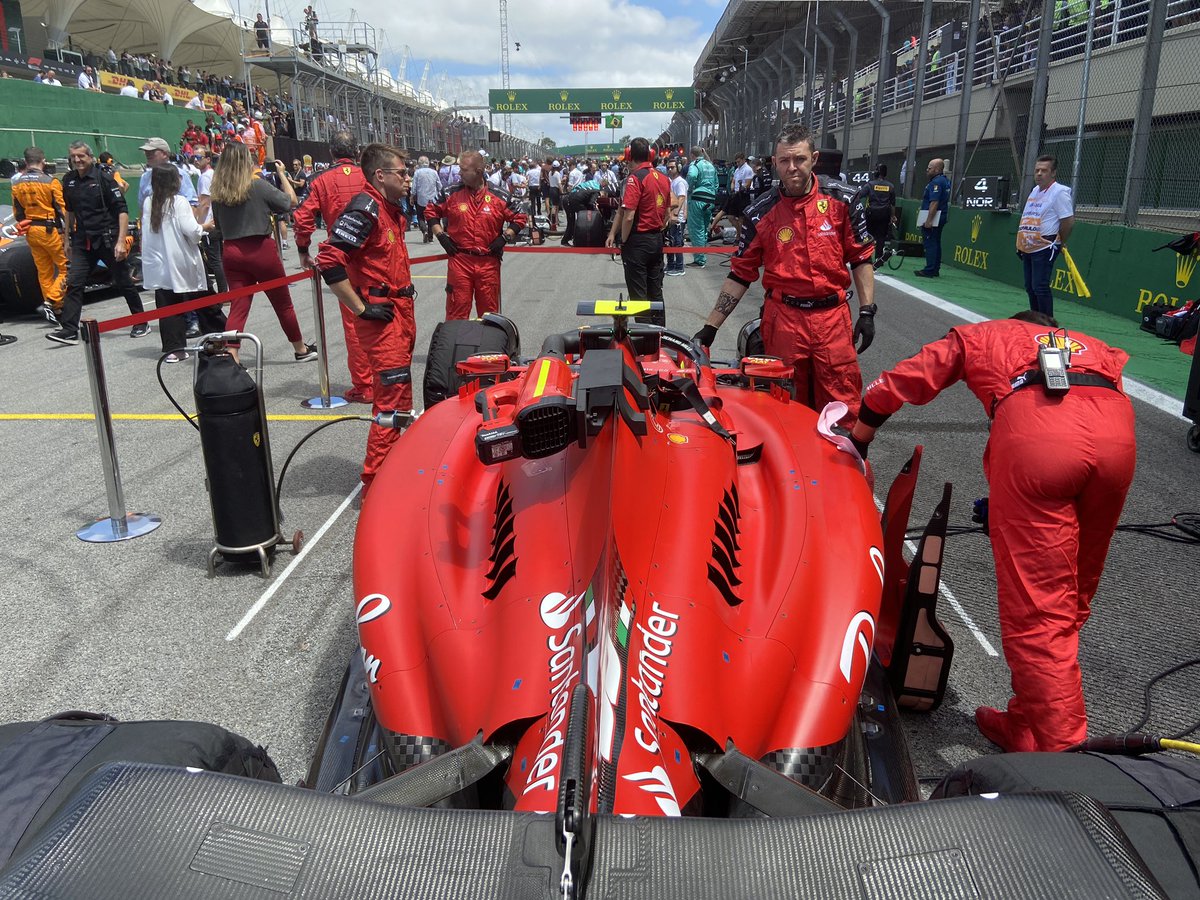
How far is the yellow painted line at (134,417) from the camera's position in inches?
277

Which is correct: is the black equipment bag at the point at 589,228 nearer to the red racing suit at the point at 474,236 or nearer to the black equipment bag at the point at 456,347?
the red racing suit at the point at 474,236

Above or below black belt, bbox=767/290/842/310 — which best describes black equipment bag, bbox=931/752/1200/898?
below

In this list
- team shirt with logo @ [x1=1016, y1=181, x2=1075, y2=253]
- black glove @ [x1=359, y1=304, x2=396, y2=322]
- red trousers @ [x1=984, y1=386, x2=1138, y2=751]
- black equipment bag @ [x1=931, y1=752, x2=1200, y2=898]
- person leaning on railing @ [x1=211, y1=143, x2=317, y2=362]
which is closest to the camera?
black equipment bag @ [x1=931, y1=752, x2=1200, y2=898]

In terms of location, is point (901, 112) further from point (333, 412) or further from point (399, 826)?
point (399, 826)

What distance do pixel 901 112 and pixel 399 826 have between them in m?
30.6

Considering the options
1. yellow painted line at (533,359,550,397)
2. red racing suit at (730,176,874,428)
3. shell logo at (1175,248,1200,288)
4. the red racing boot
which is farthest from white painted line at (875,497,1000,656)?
shell logo at (1175,248,1200,288)

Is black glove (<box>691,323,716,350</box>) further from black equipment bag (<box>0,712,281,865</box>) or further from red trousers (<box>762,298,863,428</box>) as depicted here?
black equipment bag (<box>0,712,281,865</box>)

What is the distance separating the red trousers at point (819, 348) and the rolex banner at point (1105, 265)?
613cm

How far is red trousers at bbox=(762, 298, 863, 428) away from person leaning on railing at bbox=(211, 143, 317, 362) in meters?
4.96

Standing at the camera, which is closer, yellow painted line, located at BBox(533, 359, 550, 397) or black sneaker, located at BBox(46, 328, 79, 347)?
yellow painted line, located at BBox(533, 359, 550, 397)

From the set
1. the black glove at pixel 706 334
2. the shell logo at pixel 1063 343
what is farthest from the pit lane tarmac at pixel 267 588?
the black glove at pixel 706 334

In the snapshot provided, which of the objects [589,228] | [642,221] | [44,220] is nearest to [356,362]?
[642,221]

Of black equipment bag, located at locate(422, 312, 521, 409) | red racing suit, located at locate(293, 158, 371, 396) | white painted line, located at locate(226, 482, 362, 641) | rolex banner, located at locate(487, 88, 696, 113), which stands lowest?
white painted line, located at locate(226, 482, 362, 641)

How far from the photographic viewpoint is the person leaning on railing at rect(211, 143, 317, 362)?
781cm
